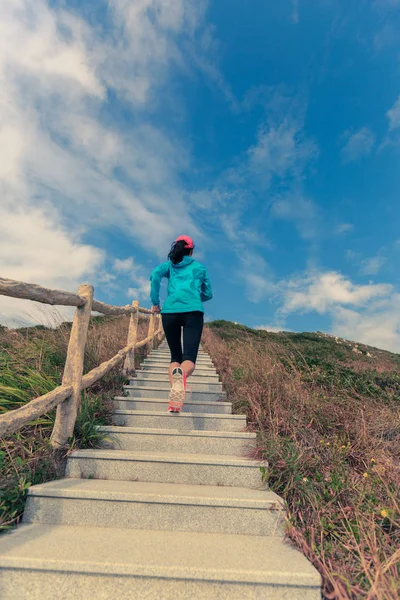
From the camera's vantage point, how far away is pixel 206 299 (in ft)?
12.9

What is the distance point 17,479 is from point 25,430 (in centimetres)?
55

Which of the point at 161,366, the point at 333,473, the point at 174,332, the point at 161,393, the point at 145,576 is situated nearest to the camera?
the point at 145,576

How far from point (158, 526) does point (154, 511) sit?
94 millimetres

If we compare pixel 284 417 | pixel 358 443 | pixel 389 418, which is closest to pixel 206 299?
pixel 284 417

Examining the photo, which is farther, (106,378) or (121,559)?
(106,378)

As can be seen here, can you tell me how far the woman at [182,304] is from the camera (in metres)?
3.41

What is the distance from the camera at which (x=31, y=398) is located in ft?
10.3

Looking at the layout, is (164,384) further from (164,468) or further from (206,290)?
(164,468)

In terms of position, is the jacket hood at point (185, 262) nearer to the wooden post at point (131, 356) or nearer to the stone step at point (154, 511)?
the wooden post at point (131, 356)

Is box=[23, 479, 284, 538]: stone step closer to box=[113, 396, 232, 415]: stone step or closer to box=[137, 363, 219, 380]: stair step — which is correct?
box=[113, 396, 232, 415]: stone step

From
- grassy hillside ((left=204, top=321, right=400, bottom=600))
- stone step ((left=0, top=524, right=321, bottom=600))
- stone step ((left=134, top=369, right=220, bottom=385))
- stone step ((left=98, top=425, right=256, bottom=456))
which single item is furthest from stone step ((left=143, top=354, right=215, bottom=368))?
stone step ((left=0, top=524, right=321, bottom=600))

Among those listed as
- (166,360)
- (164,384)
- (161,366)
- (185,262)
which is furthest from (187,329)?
(166,360)

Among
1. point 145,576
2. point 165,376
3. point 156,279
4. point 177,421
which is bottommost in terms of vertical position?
point 145,576

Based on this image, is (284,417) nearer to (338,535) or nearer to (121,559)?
(338,535)
